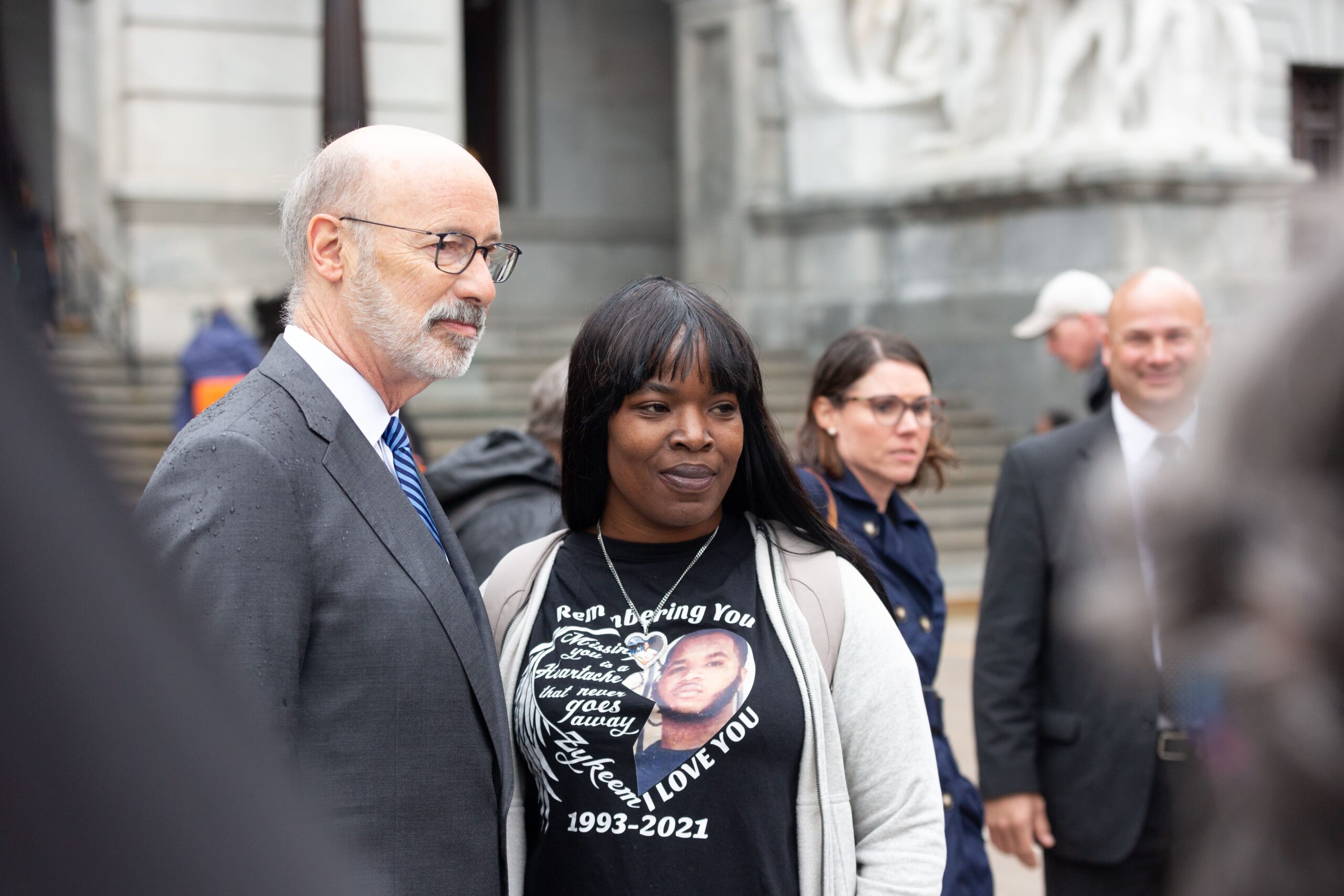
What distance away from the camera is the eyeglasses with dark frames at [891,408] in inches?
151

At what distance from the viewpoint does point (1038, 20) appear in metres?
14.3

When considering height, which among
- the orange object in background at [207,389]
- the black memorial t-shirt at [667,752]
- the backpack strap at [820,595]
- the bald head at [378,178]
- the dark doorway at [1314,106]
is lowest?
the black memorial t-shirt at [667,752]

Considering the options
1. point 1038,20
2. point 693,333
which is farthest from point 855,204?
point 693,333

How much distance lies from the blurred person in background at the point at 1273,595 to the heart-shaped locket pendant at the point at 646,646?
1846mm

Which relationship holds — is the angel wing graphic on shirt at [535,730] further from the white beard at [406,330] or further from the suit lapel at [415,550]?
the white beard at [406,330]

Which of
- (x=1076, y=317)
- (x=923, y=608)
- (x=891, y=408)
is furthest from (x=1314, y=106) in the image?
(x=923, y=608)

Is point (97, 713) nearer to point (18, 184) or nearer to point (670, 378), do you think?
point (18, 184)

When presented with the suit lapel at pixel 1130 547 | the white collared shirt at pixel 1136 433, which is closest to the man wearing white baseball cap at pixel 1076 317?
the white collared shirt at pixel 1136 433

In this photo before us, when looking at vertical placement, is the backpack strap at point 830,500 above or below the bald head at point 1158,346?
below

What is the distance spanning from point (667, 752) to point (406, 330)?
2.61ft

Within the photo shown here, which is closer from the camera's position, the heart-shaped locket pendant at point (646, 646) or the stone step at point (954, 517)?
the heart-shaped locket pendant at point (646, 646)

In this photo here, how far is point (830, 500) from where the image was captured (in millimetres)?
3439

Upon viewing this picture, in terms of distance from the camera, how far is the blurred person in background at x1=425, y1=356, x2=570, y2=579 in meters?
3.90

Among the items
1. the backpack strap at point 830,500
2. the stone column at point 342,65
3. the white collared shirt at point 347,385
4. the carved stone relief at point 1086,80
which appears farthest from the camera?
the carved stone relief at point 1086,80
